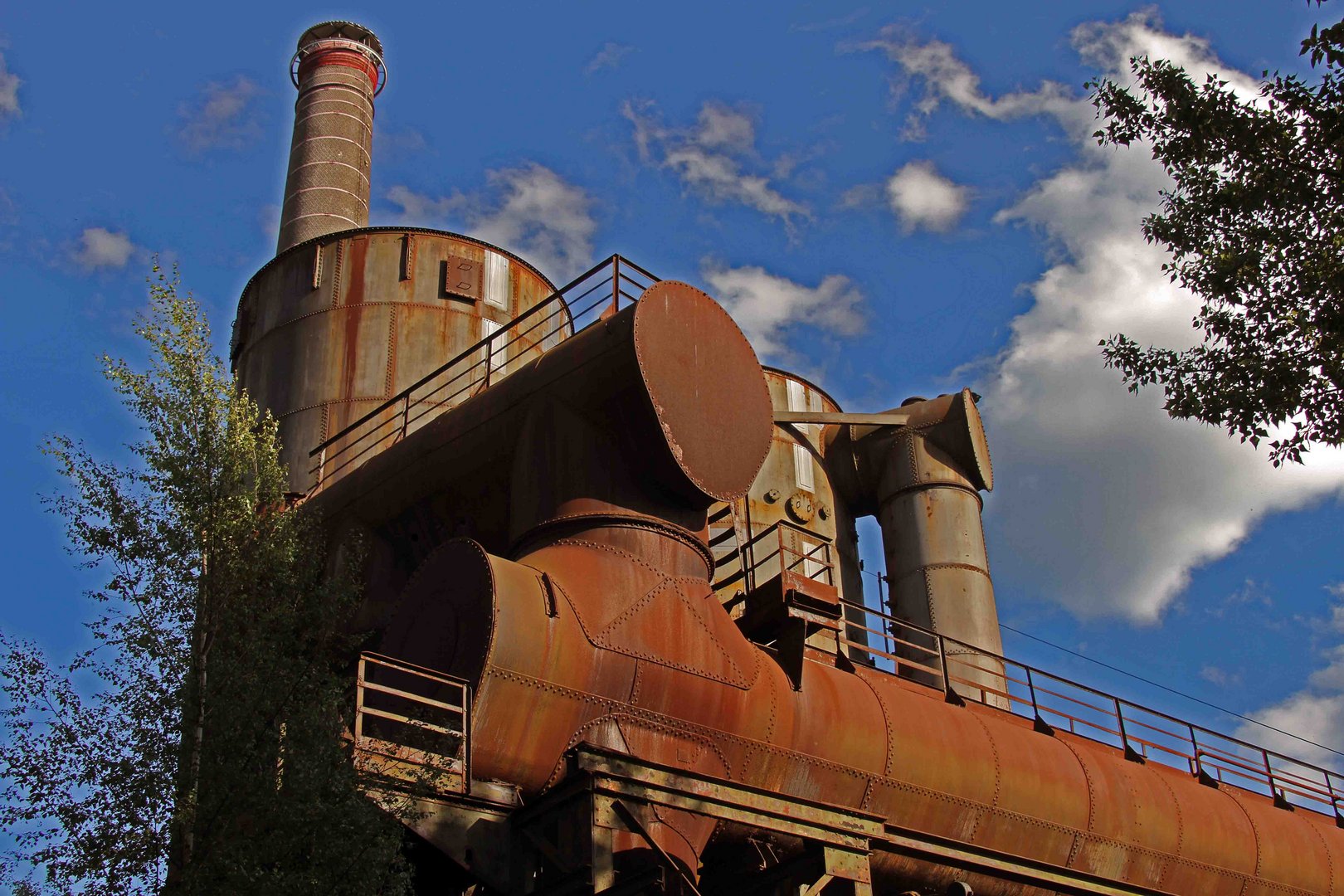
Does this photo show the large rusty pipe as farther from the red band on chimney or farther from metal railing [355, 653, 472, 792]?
metal railing [355, 653, 472, 792]

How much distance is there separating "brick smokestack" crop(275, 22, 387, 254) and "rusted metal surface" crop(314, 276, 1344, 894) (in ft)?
34.5

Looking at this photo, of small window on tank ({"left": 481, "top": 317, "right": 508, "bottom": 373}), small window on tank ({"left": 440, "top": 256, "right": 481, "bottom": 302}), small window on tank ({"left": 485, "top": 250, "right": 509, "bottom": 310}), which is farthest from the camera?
small window on tank ({"left": 485, "top": 250, "right": 509, "bottom": 310})

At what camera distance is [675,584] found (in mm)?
14086

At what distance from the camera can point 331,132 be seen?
26.8 meters

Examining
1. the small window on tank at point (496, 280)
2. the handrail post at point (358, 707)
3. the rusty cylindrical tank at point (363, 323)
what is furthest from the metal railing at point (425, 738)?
the small window on tank at point (496, 280)

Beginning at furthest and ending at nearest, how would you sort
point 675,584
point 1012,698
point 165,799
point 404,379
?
point 404,379 → point 1012,698 → point 675,584 → point 165,799

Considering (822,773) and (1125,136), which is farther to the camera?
(822,773)

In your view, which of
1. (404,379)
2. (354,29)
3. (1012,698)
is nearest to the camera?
(1012,698)

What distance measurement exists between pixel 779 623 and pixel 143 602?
21.4 ft

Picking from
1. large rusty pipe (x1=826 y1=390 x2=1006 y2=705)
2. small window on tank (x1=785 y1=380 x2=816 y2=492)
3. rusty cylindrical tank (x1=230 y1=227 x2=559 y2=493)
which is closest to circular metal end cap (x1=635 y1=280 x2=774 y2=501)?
rusty cylindrical tank (x1=230 y1=227 x2=559 y2=493)

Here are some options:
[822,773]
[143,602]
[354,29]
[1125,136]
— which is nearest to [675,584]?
[822,773]

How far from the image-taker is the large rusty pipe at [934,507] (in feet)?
84.1

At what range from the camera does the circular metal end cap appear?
14320 millimetres

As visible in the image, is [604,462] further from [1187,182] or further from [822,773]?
[1187,182]
